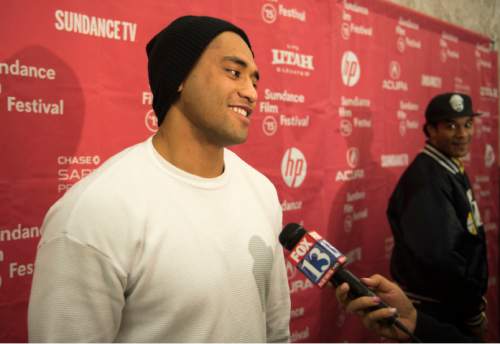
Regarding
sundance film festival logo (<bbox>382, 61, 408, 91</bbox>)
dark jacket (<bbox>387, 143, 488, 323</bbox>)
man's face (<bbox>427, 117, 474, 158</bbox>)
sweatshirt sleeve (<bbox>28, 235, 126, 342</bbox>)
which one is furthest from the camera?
sundance film festival logo (<bbox>382, 61, 408, 91</bbox>)

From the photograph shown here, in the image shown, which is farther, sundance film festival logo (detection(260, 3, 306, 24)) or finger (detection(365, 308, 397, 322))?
sundance film festival logo (detection(260, 3, 306, 24))

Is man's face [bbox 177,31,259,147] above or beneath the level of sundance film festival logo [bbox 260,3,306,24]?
beneath

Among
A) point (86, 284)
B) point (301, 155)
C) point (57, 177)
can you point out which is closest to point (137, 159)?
point (86, 284)

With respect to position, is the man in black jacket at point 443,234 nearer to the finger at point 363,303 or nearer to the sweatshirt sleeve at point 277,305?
the sweatshirt sleeve at point 277,305

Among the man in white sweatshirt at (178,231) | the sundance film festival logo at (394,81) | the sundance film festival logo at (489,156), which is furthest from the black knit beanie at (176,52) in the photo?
the sundance film festival logo at (489,156)

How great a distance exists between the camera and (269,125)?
206cm

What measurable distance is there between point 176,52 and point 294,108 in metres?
1.16

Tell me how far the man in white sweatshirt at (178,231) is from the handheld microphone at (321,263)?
12 centimetres

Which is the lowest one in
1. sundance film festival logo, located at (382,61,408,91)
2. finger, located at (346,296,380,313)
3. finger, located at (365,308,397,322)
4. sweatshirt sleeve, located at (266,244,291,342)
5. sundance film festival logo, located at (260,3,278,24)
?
sweatshirt sleeve, located at (266,244,291,342)

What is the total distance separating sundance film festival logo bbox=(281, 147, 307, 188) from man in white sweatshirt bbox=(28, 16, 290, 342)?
2.90ft

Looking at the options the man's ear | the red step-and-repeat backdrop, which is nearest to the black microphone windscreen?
the red step-and-repeat backdrop

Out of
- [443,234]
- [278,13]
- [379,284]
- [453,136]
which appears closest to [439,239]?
[443,234]

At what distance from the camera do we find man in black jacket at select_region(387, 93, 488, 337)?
1951mm

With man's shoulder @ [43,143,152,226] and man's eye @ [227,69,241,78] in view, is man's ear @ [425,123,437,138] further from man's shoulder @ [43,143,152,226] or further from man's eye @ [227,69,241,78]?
man's shoulder @ [43,143,152,226]
